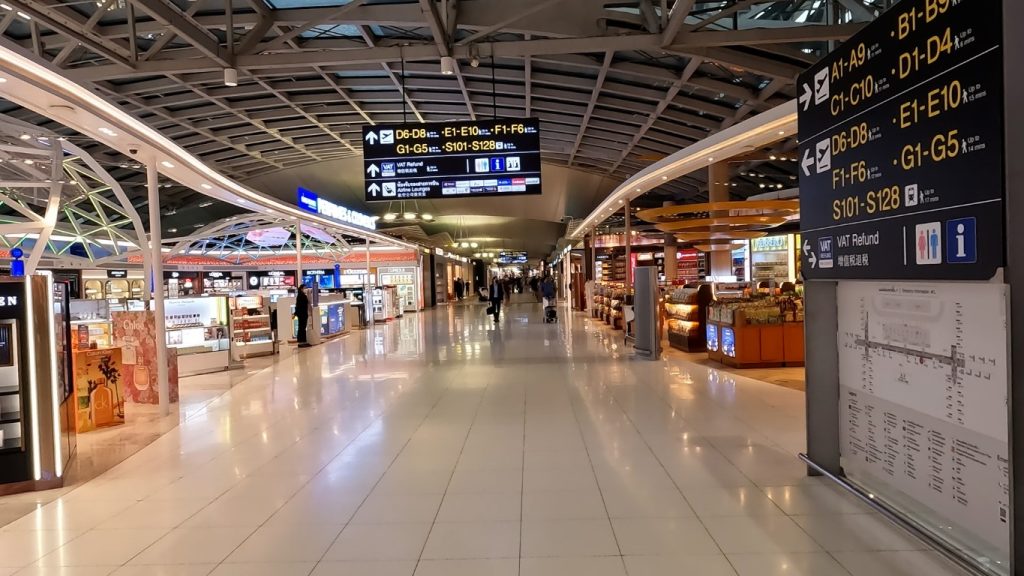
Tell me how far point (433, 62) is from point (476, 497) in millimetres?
12853

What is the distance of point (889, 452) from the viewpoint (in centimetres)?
339

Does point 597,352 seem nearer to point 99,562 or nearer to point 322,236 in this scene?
point 99,562

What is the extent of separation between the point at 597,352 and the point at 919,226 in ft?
28.0

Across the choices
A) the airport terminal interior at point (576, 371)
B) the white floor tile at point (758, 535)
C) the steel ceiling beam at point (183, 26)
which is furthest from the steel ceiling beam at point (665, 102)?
the white floor tile at point (758, 535)

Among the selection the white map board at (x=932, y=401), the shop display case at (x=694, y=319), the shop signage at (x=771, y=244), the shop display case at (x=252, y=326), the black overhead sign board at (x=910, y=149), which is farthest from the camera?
the shop signage at (x=771, y=244)

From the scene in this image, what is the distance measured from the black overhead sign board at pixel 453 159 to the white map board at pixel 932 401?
19.6ft

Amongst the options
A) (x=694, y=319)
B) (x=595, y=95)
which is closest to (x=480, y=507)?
(x=694, y=319)

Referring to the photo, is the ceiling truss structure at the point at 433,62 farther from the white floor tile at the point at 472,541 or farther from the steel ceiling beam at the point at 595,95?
the white floor tile at the point at 472,541

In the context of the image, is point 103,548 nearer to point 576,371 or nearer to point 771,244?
point 576,371

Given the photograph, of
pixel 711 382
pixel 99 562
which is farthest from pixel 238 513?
pixel 711 382

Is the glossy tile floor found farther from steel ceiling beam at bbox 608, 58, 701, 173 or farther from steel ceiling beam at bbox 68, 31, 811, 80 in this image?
steel ceiling beam at bbox 608, 58, 701, 173

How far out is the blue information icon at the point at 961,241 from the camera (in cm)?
244

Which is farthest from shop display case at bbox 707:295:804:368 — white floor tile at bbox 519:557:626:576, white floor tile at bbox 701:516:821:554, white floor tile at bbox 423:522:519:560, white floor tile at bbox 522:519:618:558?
white floor tile at bbox 519:557:626:576

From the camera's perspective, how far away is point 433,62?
14523 mm
